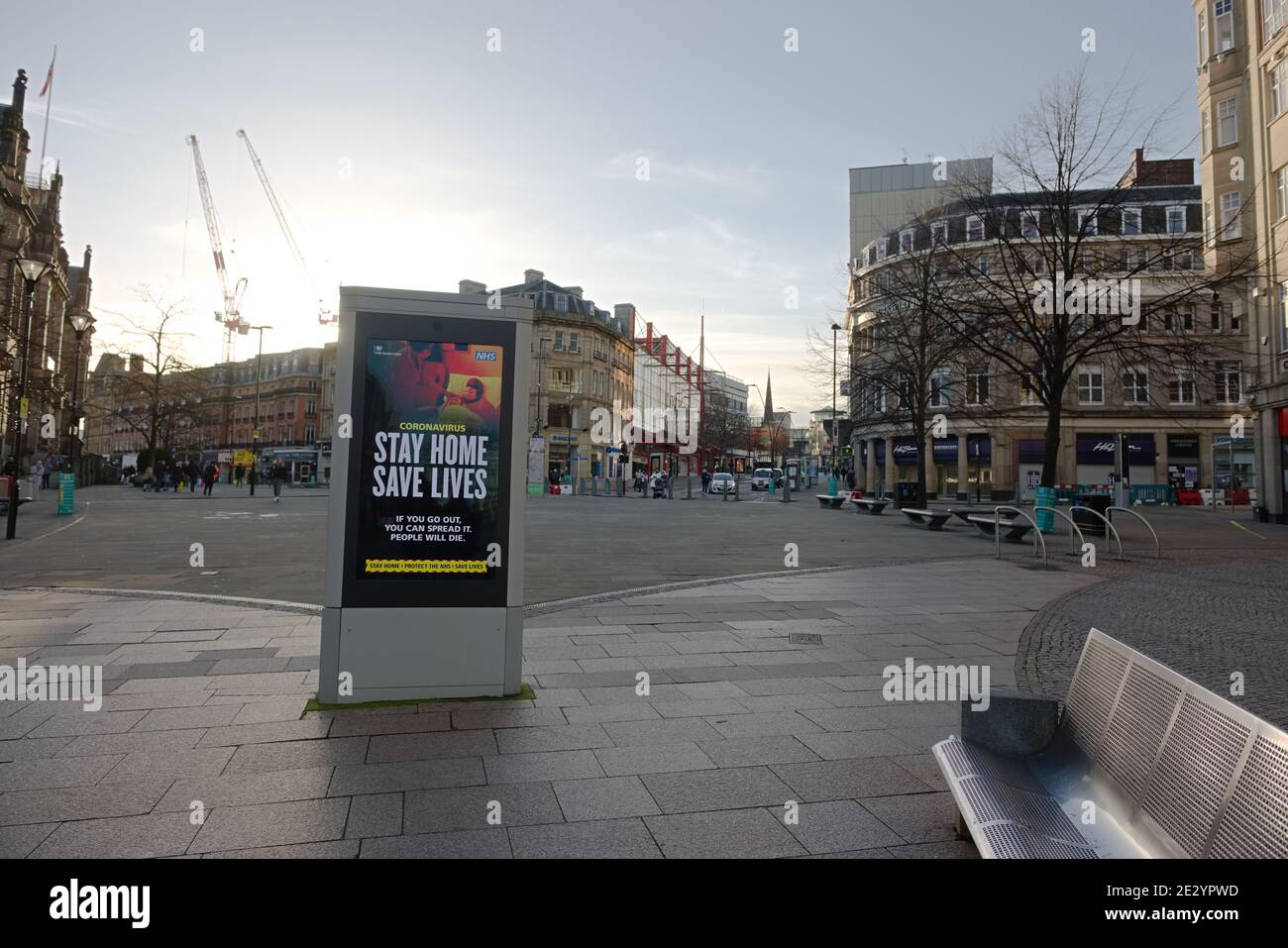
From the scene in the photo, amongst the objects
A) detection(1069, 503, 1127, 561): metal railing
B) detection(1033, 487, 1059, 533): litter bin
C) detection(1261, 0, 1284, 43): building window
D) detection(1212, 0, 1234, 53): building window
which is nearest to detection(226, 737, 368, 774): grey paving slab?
detection(1069, 503, 1127, 561): metal railing

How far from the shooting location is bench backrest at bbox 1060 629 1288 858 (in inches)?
80.3

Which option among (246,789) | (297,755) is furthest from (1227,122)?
(246,789)

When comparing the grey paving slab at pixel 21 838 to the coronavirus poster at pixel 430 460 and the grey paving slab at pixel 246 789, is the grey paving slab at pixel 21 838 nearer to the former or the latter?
the grey paving slab at pixel 246 789

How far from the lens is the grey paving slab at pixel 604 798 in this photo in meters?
→ 3.47

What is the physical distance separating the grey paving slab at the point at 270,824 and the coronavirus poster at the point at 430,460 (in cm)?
160

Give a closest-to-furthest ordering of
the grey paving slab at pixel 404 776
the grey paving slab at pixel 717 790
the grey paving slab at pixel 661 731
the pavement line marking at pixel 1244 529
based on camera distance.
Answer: the grey paving slab at pixel 717 790
the grey paving slab at pixel 404 776
the grey paving slab at pixel 661 731
the pavement line marking at pixel 1244 529

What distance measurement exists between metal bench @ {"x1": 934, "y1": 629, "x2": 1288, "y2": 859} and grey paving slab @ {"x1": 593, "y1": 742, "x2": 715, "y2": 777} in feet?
4.07

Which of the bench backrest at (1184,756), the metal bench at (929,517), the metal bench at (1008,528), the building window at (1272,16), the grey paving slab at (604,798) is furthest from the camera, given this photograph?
the building window at (1272,16)

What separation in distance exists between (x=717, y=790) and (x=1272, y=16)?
1309 inches

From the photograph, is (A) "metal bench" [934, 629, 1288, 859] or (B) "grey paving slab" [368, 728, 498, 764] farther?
(B) "grey paving slab" [368, 728, 498, 764]

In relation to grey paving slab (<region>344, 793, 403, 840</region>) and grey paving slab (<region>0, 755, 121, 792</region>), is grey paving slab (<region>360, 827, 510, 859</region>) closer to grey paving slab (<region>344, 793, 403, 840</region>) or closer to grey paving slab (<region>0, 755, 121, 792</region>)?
grey paving slab (<region>344, 793, 403, 840</region>)

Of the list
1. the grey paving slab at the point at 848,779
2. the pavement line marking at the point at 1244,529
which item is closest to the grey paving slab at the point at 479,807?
the grey paving slab at the point at 848,779

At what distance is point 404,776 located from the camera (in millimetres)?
3861
